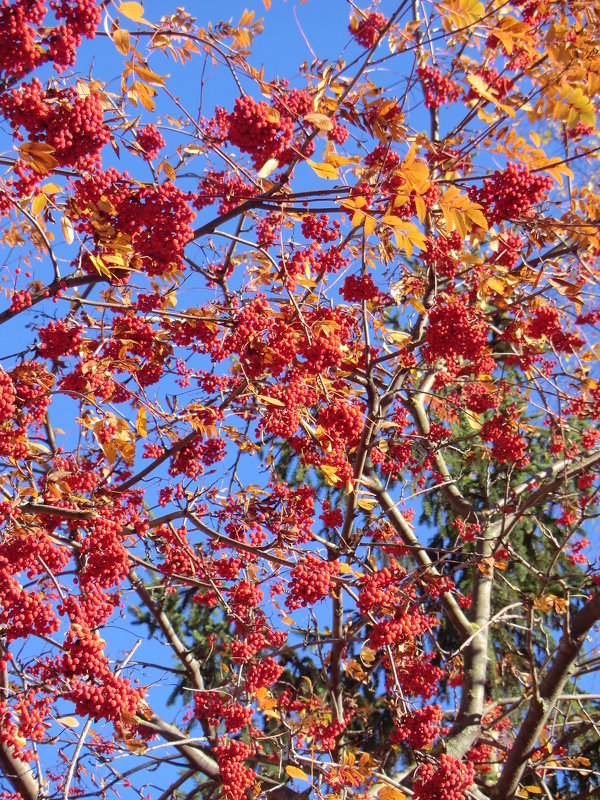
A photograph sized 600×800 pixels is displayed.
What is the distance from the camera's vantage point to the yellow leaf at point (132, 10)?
2.56 meters

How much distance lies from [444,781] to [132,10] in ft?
12.1

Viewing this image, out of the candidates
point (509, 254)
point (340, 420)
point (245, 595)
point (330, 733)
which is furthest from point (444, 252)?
point (330, 733)

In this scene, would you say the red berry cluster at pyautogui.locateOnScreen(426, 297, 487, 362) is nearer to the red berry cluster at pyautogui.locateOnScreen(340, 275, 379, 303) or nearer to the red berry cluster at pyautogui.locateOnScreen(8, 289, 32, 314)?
the red berry cluster at pyautogui.locateOnScreen(340, 275, 379, 303)

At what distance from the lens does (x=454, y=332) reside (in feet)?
12.6

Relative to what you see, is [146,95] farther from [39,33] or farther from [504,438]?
[504,438]

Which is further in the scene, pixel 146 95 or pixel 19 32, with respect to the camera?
pixel 146 95

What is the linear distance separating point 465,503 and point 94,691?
3926 mm

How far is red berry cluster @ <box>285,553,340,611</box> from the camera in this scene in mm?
3506

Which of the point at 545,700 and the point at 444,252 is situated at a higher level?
the point at 444,252

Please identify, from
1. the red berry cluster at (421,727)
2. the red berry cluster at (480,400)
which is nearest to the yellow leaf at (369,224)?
the red berry cluster at (421,727)

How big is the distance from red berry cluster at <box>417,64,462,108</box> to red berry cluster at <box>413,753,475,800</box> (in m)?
4.94

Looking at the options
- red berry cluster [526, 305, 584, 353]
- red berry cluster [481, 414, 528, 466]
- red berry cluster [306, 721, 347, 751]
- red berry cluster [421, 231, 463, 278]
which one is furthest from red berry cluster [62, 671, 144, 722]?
red berry cluster [526, 305, 584, 353]

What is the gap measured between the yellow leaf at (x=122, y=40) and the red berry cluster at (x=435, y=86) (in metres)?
3.71

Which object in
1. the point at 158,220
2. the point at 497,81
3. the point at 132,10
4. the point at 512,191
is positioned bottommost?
the point at 158,220
